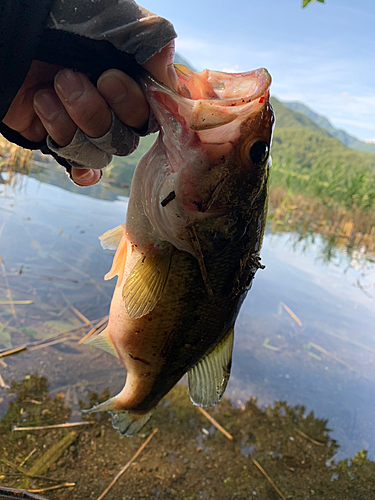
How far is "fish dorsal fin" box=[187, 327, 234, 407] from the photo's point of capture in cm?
192

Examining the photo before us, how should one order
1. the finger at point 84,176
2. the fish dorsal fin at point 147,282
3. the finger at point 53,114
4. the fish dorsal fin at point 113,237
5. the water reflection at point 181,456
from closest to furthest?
the finger at point 53,114 < the fish dorsal fin at point 147,282 < the finger at point 84,176 < the fish dorsal fin at point 113,237 < the water reflection at point 181,456

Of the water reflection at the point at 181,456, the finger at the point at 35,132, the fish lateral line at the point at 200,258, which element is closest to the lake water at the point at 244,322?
the water reflection at the point at 181,456

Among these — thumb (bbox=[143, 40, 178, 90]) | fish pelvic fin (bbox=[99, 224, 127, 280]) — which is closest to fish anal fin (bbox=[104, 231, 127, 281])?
fish pelvic fin (bbox=[99, 224, 127, 280])

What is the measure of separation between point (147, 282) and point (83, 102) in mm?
798

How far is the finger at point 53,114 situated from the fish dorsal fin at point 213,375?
1.29 meters

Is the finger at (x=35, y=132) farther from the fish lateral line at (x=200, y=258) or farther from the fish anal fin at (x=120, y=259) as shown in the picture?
the fish lateral line at (x=200, y=258)

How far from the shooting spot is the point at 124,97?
1203 millimetres

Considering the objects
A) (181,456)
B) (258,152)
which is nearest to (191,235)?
(258,152)

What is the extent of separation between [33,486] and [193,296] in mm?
1993

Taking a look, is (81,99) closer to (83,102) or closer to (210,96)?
(83,102)

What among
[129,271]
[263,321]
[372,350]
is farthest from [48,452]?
[372,350]

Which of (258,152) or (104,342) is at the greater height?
(258,152)

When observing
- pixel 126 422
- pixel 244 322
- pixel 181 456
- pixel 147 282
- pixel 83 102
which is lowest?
pixel 181 456

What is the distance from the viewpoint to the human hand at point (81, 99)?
1.16 metres
